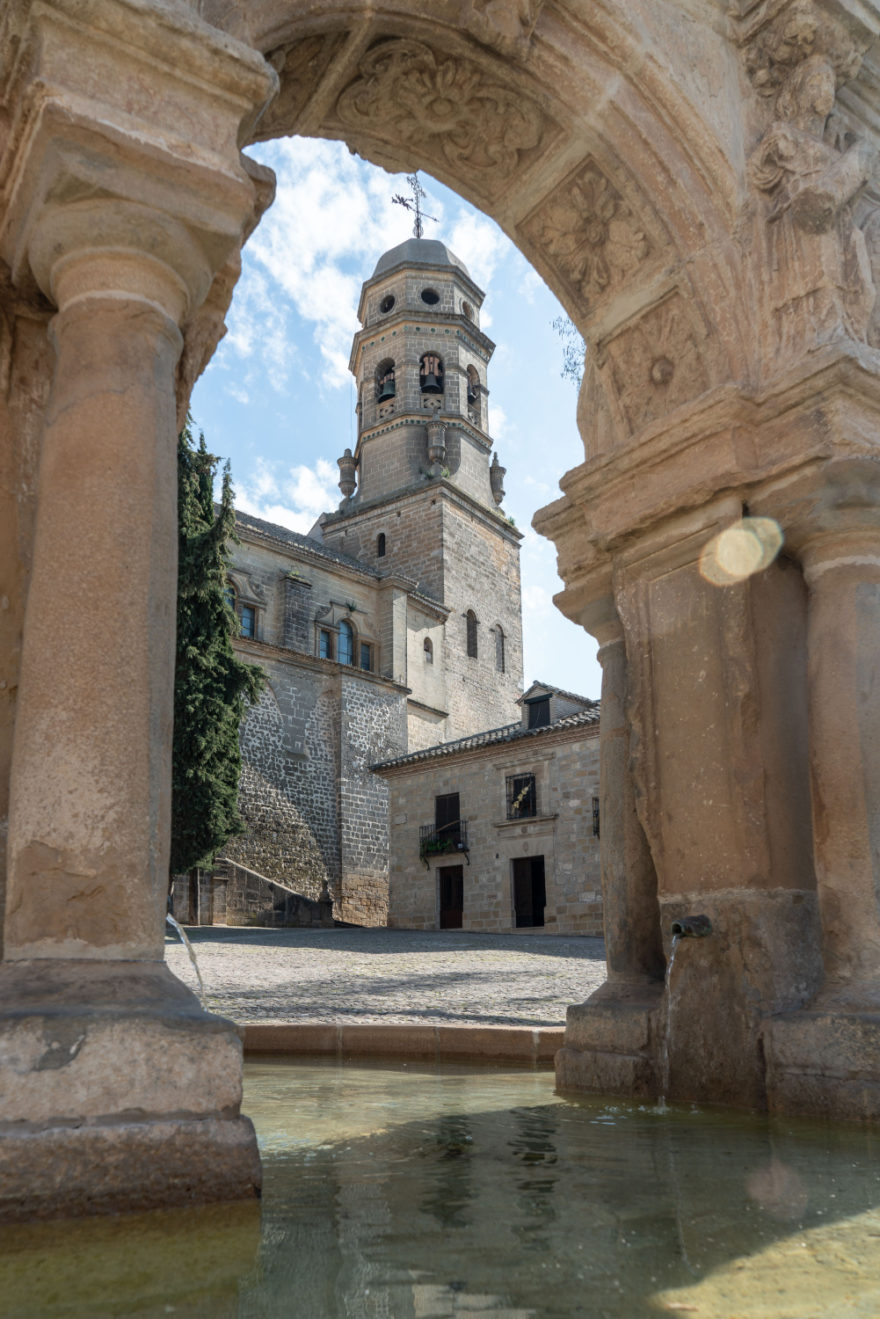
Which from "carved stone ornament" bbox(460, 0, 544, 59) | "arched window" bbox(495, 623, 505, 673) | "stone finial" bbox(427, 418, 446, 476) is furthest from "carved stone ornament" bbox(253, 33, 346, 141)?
"arched window" bbox(495, 623, 505, 673)

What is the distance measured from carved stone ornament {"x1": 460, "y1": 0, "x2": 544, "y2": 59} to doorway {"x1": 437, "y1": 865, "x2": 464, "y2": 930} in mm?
22487

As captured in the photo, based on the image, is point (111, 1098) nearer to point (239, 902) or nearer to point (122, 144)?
point (122, 144)

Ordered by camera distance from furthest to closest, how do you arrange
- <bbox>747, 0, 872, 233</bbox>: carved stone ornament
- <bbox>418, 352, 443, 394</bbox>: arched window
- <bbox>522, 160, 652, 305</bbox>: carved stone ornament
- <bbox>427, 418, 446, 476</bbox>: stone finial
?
<bbox>418, 352, 443, 394</bbox>: arched window → <bbox>427, 418, 446, 476</bbox>: stone finial → <bbox>522, 160, 652, 305</bbox>: carved stone ornament → <bbox>747, 0, 872, 233</bbox>: carved stone ornament

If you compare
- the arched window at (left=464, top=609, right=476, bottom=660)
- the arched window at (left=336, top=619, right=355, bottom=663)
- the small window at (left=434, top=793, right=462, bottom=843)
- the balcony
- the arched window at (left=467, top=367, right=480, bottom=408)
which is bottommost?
the balcony

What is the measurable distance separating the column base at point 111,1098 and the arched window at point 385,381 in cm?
3763

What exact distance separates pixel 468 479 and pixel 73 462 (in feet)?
117

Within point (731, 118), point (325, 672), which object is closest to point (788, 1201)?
point (731, 118)

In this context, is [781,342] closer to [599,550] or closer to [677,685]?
[599,550]

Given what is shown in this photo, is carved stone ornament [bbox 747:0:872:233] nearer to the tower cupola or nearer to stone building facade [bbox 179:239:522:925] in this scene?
stone building facade [bbox 179:239:522:925]

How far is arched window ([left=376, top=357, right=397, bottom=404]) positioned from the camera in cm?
3856

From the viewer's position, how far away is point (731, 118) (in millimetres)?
4723

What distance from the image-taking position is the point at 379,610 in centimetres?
3419

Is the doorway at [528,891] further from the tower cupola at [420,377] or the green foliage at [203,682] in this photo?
the tower cupola at [420,377]

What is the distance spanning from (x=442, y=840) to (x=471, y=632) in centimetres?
1271
